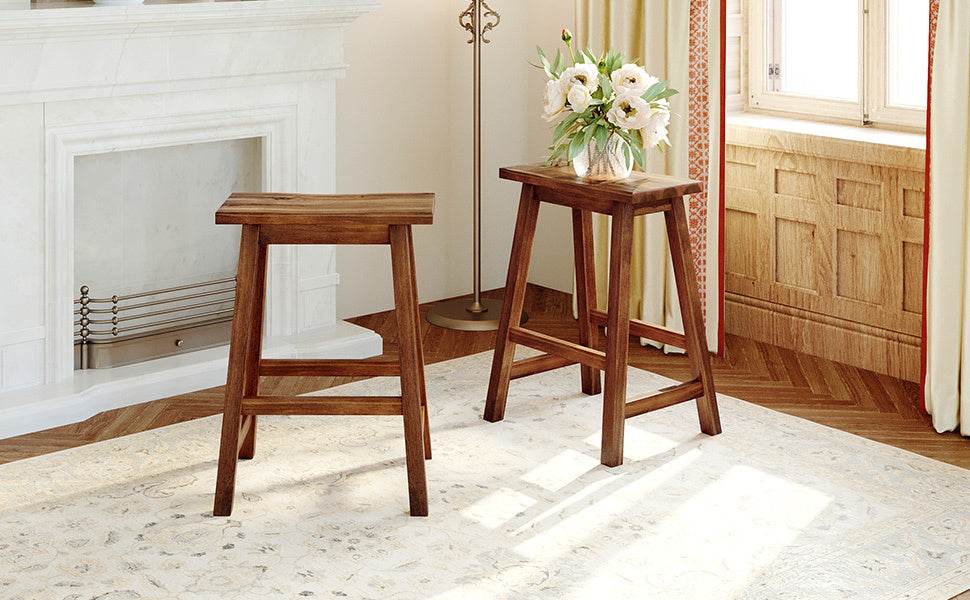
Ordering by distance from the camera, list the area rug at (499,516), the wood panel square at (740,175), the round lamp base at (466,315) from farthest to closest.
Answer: the round lamp base at (466,315), the wood panel square at (740,175), the area rug at (499,516)

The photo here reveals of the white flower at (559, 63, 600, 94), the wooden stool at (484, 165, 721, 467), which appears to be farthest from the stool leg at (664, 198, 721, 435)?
the white flower at (559, 63, 600, 94)

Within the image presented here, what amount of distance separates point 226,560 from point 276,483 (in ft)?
1.66

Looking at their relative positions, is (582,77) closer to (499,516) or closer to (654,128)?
(654,128)

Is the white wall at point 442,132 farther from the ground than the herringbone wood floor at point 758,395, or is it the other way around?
the white wall at point 442,132

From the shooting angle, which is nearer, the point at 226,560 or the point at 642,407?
the point at 226,560

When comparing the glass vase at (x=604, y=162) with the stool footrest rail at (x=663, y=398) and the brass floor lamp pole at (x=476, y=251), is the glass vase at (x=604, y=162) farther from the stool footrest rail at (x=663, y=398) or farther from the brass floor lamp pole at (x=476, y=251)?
the brass floor lamp pole at (x=476, y=251)

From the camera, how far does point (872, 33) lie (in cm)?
459

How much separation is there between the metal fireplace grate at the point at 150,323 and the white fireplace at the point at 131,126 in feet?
0.34

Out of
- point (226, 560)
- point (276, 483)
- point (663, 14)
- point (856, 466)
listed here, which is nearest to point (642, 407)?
point (856, 466)

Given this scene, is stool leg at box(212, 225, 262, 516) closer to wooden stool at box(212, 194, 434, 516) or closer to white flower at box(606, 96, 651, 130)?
wooden stool at box(212, 194, 434, 516)

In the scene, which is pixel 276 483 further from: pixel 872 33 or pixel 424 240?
pixel 872 33

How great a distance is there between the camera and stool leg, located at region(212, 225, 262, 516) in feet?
10.3

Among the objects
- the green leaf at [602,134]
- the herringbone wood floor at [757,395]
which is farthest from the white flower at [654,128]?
the herringbone wood floor at [757,395]

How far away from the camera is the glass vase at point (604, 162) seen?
12.0ft
